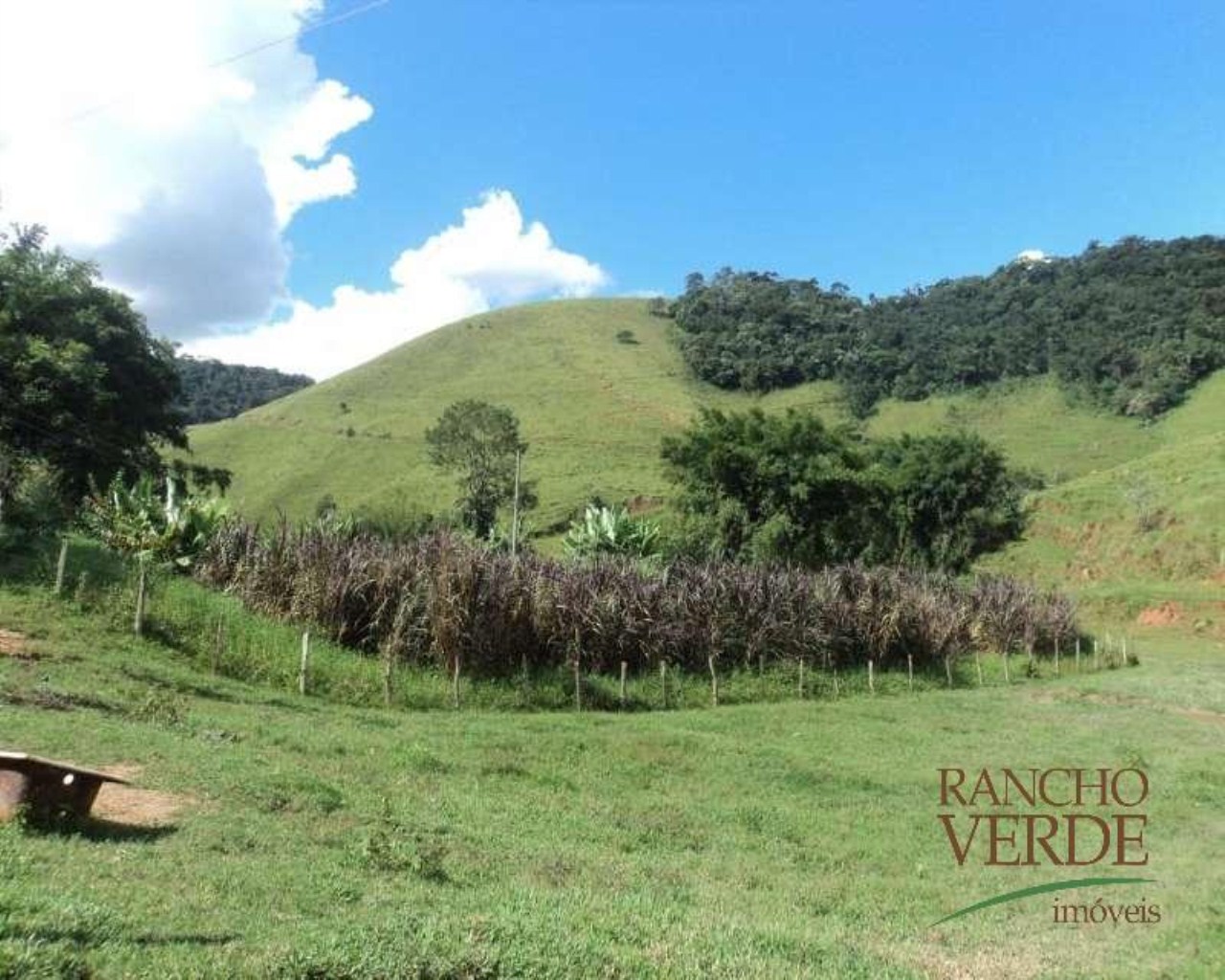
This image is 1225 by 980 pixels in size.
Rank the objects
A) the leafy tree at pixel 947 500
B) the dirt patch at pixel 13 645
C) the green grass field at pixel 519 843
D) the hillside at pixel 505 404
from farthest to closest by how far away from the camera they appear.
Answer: the hillside at pixel 505 404, the leafy tree at pixel 947 500, the dirt patch at pixel 13 645, the green grass field at pixel 519 843

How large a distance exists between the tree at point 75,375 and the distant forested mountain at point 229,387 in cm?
8188

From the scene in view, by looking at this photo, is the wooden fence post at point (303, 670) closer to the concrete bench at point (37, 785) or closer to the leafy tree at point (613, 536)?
the concrete bench at point (37, 785)

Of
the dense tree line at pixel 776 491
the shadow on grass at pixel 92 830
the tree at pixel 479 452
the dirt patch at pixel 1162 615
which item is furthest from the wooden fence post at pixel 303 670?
the tree at pixel 479 452

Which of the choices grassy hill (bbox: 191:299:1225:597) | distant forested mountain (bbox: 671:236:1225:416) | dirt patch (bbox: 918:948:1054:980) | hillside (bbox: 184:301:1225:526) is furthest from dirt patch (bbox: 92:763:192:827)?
distant forested mountain (bbox: 671:236:1225:416)

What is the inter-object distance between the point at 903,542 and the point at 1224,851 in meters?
35.8

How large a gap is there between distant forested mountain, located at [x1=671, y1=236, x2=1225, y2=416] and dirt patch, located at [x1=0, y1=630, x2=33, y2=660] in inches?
3122

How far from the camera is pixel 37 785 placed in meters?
6.10

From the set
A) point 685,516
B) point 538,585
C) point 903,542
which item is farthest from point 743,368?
point 538,585

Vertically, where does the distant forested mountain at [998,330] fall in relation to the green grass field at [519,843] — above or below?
above

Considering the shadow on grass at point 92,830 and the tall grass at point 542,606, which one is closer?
the shadow on grass at point 92,830

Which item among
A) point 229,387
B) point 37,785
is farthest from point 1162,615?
point 229,387

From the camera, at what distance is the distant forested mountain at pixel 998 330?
79688mm

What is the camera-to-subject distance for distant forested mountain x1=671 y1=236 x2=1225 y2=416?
7969cm

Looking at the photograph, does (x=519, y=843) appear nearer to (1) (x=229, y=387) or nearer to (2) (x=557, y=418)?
(2) (x=557, y=418)
